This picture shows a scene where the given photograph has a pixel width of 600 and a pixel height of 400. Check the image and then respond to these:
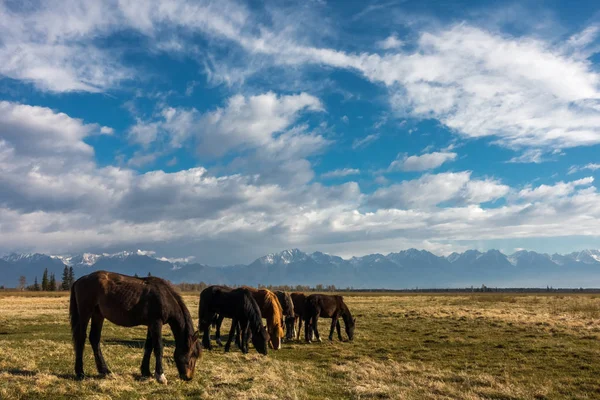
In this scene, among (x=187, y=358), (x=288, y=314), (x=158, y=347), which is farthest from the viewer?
(x=288, y=314)

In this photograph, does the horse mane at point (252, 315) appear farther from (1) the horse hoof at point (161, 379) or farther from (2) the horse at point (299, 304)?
(2) the horse at point (299, 304)

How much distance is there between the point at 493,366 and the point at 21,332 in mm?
23346

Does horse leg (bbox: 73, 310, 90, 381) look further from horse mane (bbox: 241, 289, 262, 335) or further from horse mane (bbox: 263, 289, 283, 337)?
horse mane (bbox: 263, 289, 283, 337)

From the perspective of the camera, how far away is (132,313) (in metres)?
10.2

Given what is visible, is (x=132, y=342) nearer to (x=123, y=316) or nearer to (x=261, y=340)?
(x=261, y=340)

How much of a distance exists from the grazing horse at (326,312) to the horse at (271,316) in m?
2.72

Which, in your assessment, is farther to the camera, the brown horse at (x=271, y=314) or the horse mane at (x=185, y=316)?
the brown horse at (x=271, y=314)

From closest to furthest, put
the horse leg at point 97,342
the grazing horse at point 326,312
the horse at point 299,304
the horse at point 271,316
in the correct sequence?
1. the horse leg at point 97,342
2. the horse at point 271,316
3. the grazing horse at point 326,312
4. the horse at point 299,304

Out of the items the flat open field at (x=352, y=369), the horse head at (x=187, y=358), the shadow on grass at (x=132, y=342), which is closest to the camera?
the flat open field at (x=352, y=369)

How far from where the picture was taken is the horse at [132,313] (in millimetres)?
10195

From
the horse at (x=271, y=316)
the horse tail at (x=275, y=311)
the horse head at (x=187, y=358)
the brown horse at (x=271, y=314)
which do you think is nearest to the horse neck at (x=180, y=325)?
the horse head at (x=187, y=358)

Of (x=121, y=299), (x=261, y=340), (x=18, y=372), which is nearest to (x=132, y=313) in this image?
(x=121, y=299)

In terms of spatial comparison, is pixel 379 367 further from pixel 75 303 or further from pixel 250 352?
pixel 75 303

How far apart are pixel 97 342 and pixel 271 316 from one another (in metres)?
8.78
